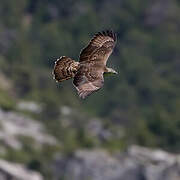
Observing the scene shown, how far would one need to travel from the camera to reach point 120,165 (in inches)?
3152

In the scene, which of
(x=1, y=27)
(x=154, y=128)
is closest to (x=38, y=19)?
(x=1, y=27)

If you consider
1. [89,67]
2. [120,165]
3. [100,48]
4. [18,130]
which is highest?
[18,130]

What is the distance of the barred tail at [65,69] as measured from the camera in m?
28.6

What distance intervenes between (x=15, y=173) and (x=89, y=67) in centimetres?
4582

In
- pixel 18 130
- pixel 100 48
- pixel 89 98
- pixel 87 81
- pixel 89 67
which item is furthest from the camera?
pixel 89 98

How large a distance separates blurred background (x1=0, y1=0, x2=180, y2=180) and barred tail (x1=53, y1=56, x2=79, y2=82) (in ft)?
142

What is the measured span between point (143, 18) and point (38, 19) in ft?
43.0

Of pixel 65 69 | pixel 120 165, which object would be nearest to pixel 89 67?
pixel 65 69

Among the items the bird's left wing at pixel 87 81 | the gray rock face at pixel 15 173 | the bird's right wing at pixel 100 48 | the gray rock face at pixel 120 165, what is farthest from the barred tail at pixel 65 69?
the gray rock face at pixel 15 173

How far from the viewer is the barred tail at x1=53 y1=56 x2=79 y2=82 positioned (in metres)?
28.6

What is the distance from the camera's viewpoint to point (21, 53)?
129m

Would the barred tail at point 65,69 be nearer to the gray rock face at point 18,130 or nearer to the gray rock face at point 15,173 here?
the gray rock face at point 15,173

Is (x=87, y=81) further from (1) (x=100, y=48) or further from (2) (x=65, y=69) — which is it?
(1) (x=100, y=48)

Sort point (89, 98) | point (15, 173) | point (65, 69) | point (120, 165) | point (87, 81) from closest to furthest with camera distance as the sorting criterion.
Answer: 1. point (87, 81)
2. point (65, 69)
3. point (15, 173)
4. point (120, 165)
5. point (89, 98)
